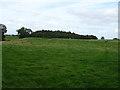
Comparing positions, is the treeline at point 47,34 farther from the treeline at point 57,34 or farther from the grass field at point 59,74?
the grass field at point 59,74

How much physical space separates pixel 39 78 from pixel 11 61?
411cm

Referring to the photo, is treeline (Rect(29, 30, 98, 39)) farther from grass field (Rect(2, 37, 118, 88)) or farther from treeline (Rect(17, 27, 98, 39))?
grass field (Rect(2, 37, 118, 88))

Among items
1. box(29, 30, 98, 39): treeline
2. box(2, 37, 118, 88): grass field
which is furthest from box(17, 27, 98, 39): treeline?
box(2, 37, 118, 88): grass field

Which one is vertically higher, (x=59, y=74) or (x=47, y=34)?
(x=47, y=34)

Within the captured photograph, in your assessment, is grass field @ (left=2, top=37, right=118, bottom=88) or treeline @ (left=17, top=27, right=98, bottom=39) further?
treeline @ (left=17, top=27, right=98, bottom=39)

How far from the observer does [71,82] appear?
10.7 m

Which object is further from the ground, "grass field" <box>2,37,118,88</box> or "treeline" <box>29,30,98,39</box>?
"treeline" <box>29,30,98,39</box>

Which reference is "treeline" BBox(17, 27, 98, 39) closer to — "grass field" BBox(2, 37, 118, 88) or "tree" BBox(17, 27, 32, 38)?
"tree" BBox(17, 27, 32, 38)

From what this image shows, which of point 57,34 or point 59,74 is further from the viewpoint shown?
point 57,34

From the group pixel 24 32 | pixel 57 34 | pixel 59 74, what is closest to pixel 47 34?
pixel 57 34

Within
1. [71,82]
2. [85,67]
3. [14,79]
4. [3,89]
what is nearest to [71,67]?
[85,67]

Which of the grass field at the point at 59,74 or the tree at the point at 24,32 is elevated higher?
the tree at the point at 24,32

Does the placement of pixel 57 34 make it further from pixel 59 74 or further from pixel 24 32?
pixel 59 74

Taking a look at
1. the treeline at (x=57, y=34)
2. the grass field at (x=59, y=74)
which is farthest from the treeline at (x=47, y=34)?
the grass field at (x=59, y=74)
